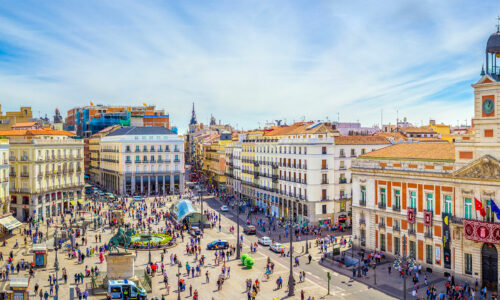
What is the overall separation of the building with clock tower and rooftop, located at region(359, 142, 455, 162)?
9cm

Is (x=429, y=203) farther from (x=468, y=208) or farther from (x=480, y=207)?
(x=480, y=207)

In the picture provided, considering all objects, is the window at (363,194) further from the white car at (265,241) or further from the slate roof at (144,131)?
the slate roof at (144,131)

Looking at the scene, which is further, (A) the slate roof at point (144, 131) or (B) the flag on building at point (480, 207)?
(A) the slate roof at point (144, 131)

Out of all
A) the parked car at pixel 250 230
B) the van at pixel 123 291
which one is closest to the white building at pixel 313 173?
the parked car at pixel 250 230

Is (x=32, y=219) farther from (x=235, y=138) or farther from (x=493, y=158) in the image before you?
(x=493, y=158)

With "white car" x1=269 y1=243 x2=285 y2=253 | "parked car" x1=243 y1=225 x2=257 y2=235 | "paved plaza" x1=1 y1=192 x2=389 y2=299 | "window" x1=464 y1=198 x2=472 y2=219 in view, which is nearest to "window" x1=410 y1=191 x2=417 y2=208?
"window" x1=464 y1=198 x2=472 y2=219

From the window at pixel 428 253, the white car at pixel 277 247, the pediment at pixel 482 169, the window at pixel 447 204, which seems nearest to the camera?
the pediment at pixel 482 169

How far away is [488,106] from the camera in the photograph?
39250 millimetres

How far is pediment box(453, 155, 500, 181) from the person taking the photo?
3759 centimetres

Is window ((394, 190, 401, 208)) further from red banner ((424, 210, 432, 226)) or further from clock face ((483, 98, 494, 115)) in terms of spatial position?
clock face ((483, 98, 494, 115))

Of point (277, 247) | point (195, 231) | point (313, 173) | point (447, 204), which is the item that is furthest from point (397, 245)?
point (195, 231)

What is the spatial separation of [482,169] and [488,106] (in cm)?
542

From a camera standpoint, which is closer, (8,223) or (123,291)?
(123,291)

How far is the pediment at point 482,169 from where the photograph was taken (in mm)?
37594
